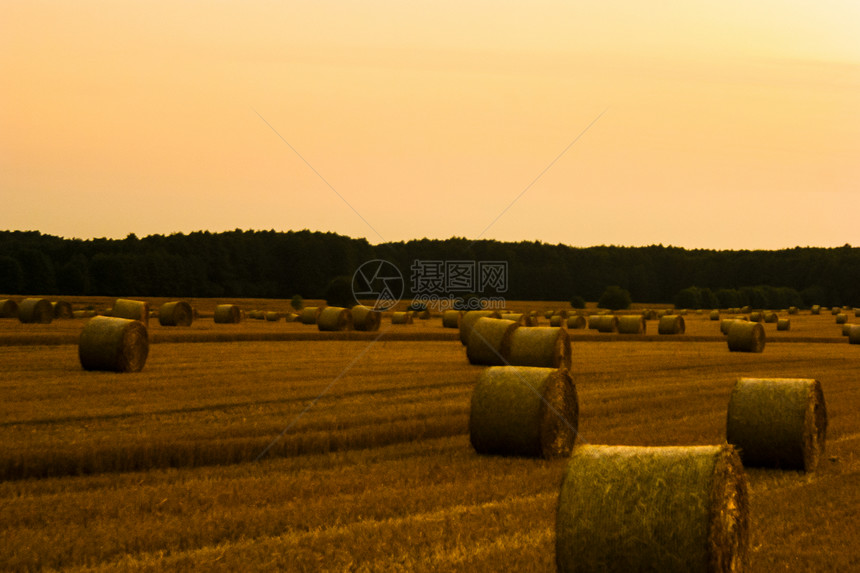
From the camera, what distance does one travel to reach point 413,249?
3757 inches

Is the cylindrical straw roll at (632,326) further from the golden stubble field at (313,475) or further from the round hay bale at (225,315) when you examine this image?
the golden stubble field at (313,475)

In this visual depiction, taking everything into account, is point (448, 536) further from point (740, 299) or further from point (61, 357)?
point (740, 299)

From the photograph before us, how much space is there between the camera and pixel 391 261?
95875 mm

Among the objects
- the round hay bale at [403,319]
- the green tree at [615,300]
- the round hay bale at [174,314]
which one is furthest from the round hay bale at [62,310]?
the green tree at [615,300]

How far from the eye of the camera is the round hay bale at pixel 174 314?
3988 cm

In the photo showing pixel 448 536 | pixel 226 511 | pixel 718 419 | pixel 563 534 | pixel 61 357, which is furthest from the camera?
pixel 61 357

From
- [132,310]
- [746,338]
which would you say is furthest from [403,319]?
[746,338]

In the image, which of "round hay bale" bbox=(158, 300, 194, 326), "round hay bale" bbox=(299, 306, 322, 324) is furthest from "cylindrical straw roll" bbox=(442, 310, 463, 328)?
"round hay bale" bbox=(158, 300, 194, 326)

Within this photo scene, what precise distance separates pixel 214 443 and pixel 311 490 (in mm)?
2654

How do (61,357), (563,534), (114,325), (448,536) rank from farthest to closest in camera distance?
(61,357) → (114,325) → (448,536) → (563,534)

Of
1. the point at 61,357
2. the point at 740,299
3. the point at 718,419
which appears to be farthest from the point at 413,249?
the point at 718,419

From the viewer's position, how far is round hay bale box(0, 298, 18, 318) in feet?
136

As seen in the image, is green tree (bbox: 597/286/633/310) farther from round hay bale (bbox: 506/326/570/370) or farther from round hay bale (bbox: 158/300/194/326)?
round hay bale (bbox: 506/326/570/370)

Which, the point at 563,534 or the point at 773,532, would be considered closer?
the point at 563,534
